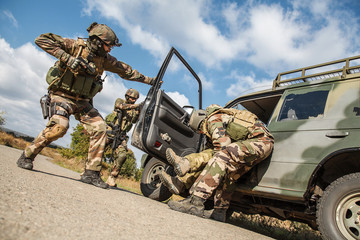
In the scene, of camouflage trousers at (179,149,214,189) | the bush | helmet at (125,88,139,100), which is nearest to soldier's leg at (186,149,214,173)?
camouflage trousers at (179,149,214,189)

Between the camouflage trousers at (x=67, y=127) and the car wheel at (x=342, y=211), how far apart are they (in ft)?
8.54

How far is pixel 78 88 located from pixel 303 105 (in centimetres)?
280

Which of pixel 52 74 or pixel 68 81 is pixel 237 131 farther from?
pixel 52 74

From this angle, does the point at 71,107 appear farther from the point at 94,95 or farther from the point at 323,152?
the point at 323,152

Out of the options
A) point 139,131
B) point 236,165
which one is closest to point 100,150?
point 139,131

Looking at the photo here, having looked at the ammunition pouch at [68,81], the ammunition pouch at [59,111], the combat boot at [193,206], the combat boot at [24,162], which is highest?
the ammunition pouch at [68,81]

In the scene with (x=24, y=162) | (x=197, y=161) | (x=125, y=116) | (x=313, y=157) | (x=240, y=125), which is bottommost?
(x=24, y=162)

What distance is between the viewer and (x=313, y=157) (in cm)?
231

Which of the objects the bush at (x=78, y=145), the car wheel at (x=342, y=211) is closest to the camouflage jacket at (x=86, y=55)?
the car wheel at (x=342, y=211)

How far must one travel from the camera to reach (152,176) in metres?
4.24

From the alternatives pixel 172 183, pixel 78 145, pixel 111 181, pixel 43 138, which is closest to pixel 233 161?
pixel 172 183

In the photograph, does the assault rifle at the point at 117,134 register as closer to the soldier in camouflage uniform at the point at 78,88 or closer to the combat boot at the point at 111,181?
the combat boot at the point at 111,181

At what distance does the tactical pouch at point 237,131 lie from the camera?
2.89 m

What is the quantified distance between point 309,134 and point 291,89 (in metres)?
0.74
